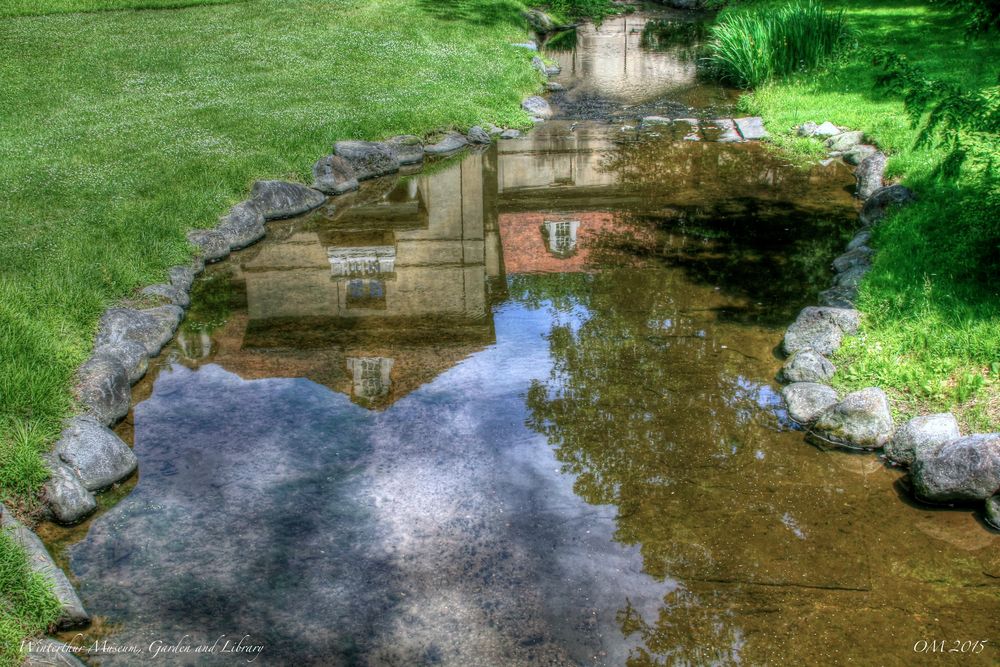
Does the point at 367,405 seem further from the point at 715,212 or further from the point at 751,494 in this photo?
the point at 715,212

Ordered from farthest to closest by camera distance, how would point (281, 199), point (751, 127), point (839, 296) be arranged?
1. point (751, 127)
2. point (281, 199)
3. point (839, 296)

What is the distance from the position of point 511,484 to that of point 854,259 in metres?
5.13

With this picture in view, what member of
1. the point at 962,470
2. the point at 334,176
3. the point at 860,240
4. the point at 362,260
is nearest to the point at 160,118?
the point at 334,176

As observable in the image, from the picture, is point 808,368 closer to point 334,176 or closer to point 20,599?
point 20,599

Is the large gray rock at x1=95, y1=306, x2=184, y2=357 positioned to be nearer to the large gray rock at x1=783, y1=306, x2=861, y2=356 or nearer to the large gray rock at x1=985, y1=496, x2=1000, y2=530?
the large gray rock at x1=783, y1=306, x2=861, y2=356

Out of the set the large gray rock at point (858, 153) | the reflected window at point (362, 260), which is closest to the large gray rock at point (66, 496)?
the reflected window at point (362, 260)

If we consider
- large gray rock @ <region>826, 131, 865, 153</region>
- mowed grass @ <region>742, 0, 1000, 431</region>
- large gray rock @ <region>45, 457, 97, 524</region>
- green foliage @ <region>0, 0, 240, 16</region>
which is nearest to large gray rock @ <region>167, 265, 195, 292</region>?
large gray rock @ <region>45, 457, 97, 524</region>

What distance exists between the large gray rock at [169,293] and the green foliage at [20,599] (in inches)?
154

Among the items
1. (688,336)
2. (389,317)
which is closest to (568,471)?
(688,336)

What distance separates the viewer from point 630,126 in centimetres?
1508

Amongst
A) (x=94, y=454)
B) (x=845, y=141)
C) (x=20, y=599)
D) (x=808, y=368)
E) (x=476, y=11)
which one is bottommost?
(x=20, y=599)

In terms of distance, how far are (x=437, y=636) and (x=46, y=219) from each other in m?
7.38

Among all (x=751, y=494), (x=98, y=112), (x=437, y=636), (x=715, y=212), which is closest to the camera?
(x=437, y=636)

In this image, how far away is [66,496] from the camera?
226 inches
